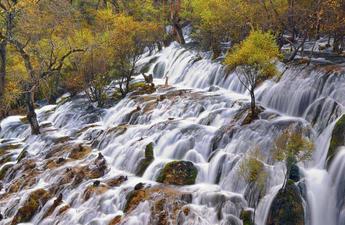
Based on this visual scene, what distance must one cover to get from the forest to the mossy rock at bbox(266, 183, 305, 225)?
0.04 metres

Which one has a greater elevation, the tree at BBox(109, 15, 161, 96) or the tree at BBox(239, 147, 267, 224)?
the tree at BBox(109, 15, 161, 96)

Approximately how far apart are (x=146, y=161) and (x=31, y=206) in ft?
18.9

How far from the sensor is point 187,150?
21.6m

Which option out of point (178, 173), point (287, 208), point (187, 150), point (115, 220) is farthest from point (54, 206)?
point (287, 208)

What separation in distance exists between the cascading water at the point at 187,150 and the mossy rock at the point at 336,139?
0.36 meters

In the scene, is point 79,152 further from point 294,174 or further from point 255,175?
point 294,174

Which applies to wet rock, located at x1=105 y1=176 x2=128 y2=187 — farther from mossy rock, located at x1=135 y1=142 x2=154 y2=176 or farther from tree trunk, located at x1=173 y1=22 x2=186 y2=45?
tree trunk, located at x1=173 y1=22 x2=186 y2=45

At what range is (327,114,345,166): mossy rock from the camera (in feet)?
55.7

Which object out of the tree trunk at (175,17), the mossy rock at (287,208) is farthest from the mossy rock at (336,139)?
the tree trunk at (175,17)

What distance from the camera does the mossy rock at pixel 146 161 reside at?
21.2 meters

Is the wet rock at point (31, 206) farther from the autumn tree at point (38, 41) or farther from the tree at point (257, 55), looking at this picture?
the tree at point (257, 55)

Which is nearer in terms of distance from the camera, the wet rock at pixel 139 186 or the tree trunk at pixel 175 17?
the wet rock at pixel 139 186

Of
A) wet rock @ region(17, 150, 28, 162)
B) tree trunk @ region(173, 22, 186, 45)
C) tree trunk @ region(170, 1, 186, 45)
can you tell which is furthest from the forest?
tree trunk @ region(173, 22, 186, 45)

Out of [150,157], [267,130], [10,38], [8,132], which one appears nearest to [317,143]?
[267,130]
